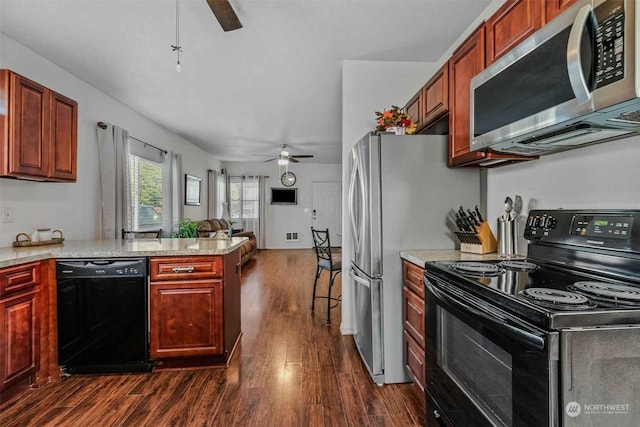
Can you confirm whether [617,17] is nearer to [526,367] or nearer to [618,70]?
[618,70]

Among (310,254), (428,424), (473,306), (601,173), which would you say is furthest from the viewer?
(310,254)

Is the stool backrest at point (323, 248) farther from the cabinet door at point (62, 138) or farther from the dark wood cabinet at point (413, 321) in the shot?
the cabinet door at point (62, 138)

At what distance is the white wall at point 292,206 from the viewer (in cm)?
915

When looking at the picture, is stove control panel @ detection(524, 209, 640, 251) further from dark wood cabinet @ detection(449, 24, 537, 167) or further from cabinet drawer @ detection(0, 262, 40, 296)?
cabinet drawer @ detection(0, 262, 40, 296)

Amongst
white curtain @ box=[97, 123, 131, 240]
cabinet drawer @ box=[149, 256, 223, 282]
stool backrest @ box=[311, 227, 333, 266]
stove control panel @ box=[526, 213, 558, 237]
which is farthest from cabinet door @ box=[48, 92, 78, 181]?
stove control panel @ box=[526, 213, 558, 237]

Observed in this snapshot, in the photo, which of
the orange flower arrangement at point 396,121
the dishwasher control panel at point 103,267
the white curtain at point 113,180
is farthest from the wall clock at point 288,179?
the dishwasher control panel at point 103,267

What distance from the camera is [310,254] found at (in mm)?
8078

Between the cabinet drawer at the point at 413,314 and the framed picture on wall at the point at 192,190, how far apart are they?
213 inches

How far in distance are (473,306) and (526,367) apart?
29 centimetres

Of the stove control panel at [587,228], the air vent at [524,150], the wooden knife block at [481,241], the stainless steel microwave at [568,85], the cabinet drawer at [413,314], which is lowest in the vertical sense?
the cabinet drawer at [413,314]

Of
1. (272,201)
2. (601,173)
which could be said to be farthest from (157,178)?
(601,173)

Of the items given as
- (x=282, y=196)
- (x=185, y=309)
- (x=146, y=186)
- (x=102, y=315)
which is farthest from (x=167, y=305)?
(x=282, y=196)

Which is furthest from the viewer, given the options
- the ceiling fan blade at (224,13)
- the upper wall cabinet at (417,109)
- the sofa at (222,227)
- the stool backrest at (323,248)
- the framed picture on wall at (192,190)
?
the framed picture on wall at (192,190)

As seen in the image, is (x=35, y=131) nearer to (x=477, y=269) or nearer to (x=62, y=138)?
(x=62, y=138)
